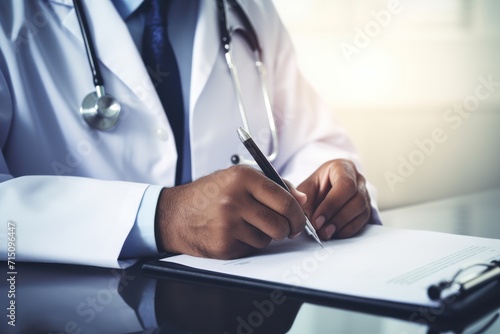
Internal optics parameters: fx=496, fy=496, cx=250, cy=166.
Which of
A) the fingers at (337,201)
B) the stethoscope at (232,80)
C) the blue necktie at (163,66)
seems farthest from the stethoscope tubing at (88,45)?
the fingers at (337,201)

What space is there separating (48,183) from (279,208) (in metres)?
0.33

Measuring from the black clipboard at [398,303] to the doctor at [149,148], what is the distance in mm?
89

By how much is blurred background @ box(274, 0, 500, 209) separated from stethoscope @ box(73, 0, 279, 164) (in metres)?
0.52

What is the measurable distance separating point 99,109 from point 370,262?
1.77ft

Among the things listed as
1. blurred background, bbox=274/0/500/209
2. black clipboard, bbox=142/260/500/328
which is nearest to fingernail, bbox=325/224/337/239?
black clipboard, bbox=142/260/500/328

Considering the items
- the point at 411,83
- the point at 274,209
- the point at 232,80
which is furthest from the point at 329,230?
the point at 411,83

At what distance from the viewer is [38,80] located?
34.8 inches

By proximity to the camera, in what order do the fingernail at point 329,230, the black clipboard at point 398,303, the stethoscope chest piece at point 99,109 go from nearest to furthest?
the black clipboard at point 398,303, the fingernail at point 329,230, the stethoscope chest piece at point 99,109

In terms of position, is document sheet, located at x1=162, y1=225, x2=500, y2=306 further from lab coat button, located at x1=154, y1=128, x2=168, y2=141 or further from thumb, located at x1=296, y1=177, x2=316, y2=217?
lab coat button, located at x1=154, y1=128, x2=168, y2=141

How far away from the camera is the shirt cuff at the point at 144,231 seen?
2.11 ft

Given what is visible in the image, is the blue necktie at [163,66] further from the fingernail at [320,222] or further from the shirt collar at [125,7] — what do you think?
the fingernail at [320,222]

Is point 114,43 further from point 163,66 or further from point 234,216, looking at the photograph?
point 234,216

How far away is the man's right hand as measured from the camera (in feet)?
1.93

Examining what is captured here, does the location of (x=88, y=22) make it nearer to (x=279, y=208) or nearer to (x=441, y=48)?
(x=279, y=208)
